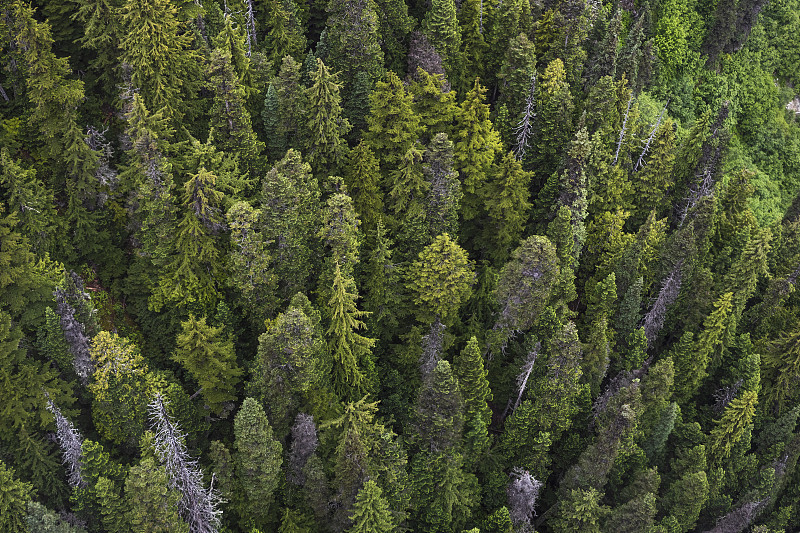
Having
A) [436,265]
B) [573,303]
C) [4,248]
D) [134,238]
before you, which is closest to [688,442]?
[573,303]

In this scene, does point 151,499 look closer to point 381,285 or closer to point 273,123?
point 381,285

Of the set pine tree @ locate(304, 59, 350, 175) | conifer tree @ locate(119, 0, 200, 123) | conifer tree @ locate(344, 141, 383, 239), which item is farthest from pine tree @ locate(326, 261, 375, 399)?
conifer tree @ locate(119, 0, 200, 123)

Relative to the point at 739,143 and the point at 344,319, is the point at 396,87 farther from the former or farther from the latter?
the point at 739,143

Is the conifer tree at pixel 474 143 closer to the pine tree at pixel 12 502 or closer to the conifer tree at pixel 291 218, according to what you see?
the conifer tree at pixel 291 218

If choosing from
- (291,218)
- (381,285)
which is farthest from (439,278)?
(291,218)

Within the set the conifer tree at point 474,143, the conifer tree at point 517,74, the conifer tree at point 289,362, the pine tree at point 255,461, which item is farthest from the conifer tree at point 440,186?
the pine tree at point 255,461

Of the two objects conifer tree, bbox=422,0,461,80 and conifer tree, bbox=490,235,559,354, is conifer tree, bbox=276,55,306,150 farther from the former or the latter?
conifer tree, bbox=490,235,559,354
